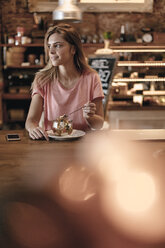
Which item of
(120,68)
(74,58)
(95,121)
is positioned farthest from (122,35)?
(95,121)

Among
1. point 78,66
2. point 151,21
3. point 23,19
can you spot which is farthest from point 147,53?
point 78,66

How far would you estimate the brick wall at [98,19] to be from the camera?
22.7ft

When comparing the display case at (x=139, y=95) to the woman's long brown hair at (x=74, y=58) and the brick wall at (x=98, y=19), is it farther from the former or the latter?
the woman's long brown hair at (x=74, y=58)

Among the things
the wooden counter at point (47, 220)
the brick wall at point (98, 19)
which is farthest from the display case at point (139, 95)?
the wooden counter at point (47, 220)

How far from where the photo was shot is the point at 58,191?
134 centimetres

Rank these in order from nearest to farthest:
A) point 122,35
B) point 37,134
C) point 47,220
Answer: point 47,220
point 37,134
point 122,35

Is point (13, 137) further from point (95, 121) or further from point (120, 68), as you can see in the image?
point (120, 68)

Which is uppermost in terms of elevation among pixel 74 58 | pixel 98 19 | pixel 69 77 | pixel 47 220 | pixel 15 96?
pixel 98 19

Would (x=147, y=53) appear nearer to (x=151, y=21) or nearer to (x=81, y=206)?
(x=151, y=21)

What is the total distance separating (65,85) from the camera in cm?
254

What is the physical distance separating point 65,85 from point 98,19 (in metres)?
4.77

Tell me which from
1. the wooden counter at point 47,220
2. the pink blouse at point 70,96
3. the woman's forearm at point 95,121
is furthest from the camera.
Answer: the pink blouse at point 70,96

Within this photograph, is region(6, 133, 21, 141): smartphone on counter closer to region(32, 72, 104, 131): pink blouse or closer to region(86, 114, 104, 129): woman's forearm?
region(32, 72, 104, 131): pink blouse

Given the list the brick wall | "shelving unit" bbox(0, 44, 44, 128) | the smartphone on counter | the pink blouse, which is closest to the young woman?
the pink blouse
